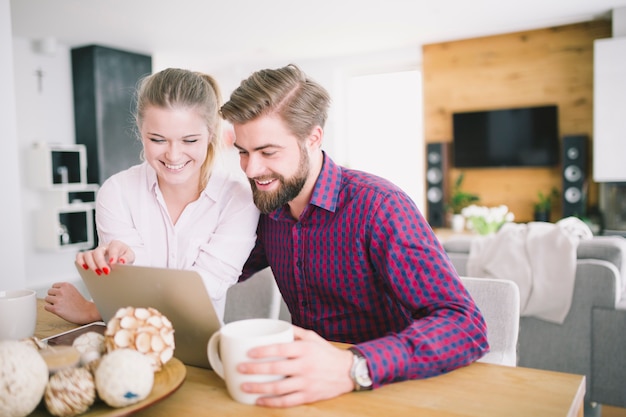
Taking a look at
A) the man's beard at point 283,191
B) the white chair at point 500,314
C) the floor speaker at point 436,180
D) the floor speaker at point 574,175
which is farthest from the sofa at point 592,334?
the floor speaker at point 436,180

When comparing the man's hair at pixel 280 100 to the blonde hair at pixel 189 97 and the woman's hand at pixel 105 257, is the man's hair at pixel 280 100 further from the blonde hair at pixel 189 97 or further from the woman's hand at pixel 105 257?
the woman's hand at pixel 105 257

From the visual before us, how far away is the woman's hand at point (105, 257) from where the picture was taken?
3.41 ft

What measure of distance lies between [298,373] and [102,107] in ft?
21.3

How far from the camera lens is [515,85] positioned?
6.67 metres

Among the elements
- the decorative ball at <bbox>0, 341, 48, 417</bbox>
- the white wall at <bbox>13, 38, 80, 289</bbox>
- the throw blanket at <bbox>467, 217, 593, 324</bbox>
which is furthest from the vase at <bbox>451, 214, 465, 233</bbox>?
the decorative ball at <bbox>0, 341, 48, 417</bbox>

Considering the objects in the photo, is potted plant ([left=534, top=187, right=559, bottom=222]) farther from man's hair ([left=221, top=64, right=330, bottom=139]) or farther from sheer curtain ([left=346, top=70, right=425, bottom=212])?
man's hair ([left=221, top=64, right=330, bottom=139])

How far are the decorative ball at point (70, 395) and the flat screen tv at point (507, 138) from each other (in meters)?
6.52

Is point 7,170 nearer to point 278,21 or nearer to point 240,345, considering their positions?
point 240,345

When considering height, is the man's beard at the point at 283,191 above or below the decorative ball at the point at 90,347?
above

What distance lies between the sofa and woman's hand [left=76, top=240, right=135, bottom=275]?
2.00 meters

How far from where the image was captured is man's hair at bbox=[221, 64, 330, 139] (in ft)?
4.14

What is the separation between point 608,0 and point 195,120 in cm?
536

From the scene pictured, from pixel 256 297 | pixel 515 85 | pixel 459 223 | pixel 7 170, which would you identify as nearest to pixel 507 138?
pixel 515 85

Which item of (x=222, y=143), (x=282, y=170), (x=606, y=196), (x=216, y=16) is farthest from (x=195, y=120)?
(x=606, y=196)
